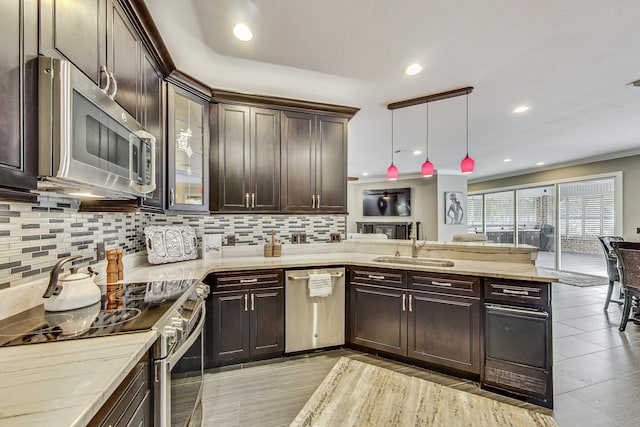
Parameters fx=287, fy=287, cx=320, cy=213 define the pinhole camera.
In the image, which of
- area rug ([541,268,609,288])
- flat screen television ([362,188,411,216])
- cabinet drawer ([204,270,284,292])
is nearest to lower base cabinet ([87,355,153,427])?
cabinet drawer ([204,270,284,292])

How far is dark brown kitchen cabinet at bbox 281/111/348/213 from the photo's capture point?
318 cm

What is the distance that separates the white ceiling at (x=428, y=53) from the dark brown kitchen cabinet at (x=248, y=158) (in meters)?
0.26

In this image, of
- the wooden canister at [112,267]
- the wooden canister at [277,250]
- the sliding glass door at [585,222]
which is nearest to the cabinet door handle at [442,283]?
the wooden canister at [277,250]

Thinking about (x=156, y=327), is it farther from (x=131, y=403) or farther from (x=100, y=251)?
(x=100, y=251)

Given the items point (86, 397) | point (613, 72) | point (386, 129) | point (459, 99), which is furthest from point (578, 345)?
point (86, 397)

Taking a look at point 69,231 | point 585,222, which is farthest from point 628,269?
point 69,231

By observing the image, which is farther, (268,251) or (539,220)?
(539,220)

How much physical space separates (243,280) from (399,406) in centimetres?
156

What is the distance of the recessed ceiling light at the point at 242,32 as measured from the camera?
6.40 ft

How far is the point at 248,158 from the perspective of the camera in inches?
120

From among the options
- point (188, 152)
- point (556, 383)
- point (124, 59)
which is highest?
point (124, 59)

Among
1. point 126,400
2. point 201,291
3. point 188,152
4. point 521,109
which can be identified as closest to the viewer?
point 126,400

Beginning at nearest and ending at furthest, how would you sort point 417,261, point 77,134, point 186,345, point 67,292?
point 77,134 → point 67,292 → point 186,345 → point 417,261

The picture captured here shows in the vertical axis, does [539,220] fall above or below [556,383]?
above
